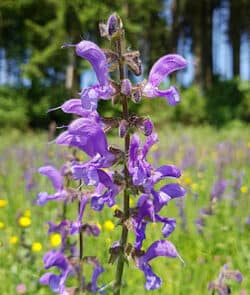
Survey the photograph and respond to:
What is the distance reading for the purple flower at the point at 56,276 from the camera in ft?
6.01

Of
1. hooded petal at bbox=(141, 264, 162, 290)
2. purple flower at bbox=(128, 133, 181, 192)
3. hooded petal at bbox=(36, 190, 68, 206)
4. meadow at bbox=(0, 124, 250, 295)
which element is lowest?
meadow at bbox=(0, 124, 250, 295)

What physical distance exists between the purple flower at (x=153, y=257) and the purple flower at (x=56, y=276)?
53 cm

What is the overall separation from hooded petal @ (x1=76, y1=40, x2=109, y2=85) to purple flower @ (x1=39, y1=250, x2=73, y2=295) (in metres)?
0.85

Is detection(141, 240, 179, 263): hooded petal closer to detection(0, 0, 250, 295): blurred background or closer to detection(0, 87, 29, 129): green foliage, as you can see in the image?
detection(0, 0, 250, 295): blurred background

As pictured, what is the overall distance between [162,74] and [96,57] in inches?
8.9

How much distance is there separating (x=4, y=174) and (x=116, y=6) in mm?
13953

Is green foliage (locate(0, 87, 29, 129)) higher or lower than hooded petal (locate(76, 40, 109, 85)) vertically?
higher

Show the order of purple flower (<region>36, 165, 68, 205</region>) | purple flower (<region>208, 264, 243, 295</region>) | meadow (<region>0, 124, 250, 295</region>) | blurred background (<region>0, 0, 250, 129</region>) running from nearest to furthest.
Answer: purple flower (<region>208, 264, 243, 295</region>) → purple flower (<region>36, 165, 68, 205</region>) → meadow (<region>0, 124, 250, 295</region>) → blurred background (<region>0, 0, 250, 129</region>)

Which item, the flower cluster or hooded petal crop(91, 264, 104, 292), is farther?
hooded petal crop(91, 264, 104, 292)

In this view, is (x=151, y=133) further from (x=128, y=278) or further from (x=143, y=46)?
(x=143, y=46)

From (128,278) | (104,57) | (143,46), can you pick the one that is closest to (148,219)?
(104,57)

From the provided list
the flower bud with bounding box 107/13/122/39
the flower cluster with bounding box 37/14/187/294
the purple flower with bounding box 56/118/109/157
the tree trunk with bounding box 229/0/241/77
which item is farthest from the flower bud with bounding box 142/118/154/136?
the tree trunk with bounding box 229/0/241/77

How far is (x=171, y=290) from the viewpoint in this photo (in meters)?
2.63

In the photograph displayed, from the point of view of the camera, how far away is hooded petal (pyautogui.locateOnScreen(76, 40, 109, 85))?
4.35 ft
